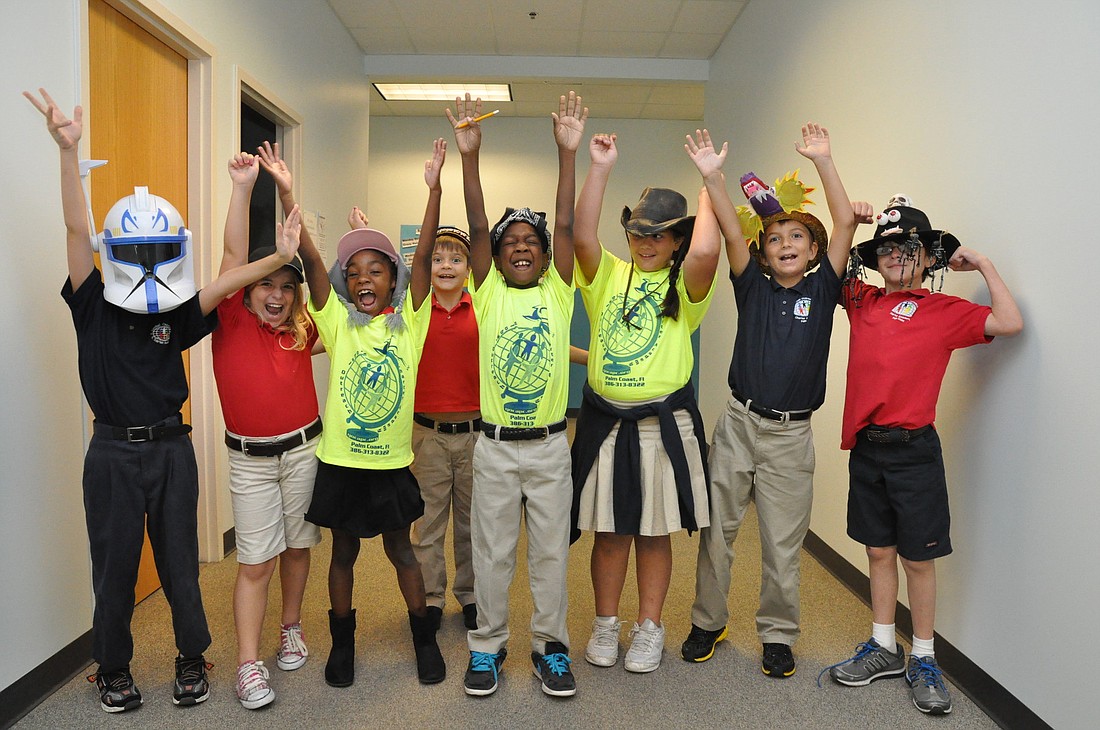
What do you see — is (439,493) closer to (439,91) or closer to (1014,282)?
(1014,282)

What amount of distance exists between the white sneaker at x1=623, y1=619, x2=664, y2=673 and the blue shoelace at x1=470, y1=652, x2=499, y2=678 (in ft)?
1.40

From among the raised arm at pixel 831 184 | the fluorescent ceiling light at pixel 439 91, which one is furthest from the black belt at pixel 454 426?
the fluorescent ceiling light at pixel 439 91

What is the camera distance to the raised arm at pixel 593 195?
2.19m

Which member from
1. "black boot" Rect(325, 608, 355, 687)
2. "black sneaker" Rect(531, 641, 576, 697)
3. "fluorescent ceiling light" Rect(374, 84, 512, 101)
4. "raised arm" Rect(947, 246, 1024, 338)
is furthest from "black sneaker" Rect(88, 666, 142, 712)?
"fluorescent ceiling light" Rect(374, 84, 512, 101)

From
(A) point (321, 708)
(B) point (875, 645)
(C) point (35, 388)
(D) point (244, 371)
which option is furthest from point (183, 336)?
(B) point (875, 645)

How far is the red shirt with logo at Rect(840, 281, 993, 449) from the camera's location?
2.22 metres

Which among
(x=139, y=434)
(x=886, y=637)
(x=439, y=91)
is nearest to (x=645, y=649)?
(x=886, y=637)

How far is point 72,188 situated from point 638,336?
1559 millimetres

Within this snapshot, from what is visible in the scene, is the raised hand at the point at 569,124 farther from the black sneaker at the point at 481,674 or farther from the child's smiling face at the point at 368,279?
the black sneaker at the point at 481,674

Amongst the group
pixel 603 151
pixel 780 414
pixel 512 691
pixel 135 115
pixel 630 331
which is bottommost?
pixel 512 691

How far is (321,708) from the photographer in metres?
2.19

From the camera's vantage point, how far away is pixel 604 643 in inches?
97.1

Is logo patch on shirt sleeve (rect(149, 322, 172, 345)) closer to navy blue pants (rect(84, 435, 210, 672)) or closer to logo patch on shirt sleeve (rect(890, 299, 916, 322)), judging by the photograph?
navy blue pants (rect(84, 435, 210, 672))

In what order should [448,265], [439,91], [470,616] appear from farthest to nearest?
1. [439,91]
2. [470,616]
3. [448,265]
